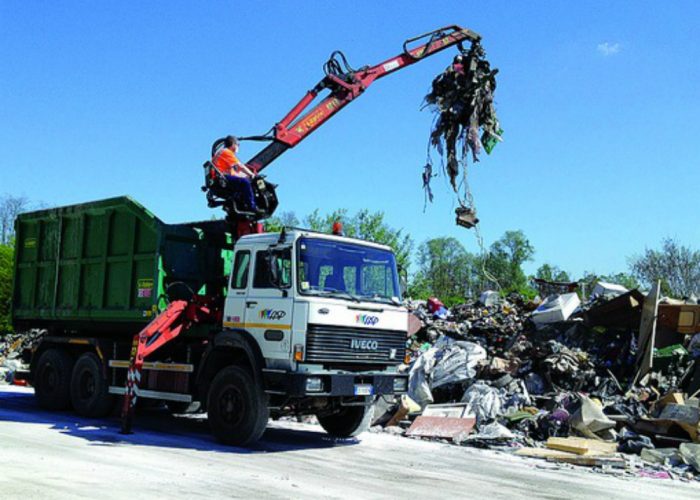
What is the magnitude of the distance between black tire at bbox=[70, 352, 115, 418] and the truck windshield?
4.67 metres

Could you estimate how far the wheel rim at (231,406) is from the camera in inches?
356

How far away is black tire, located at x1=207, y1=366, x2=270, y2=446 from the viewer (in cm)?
881

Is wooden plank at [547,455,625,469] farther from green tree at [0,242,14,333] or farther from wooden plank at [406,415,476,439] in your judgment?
green tree at [0,242,14,333]

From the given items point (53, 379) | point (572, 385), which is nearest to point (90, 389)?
point (53, 379)

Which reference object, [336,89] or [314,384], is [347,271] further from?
[336,89]

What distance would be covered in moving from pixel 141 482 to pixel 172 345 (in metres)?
4.17

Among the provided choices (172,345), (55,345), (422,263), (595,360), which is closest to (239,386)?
(172,345)

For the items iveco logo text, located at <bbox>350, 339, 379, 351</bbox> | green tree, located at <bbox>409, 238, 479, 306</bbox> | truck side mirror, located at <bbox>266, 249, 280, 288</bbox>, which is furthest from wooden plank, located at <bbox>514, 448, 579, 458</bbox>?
green tree, located at <bbox>409, 238, 479, 306</bbox>

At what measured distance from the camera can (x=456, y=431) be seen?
35.2ft

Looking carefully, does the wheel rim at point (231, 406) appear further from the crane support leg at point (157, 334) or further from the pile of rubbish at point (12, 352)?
the pile of rubbish at point (12, 352)

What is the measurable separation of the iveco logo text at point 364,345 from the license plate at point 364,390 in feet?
1.57

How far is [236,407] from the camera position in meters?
9.11

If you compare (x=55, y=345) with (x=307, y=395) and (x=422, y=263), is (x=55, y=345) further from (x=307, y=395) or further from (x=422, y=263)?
(x=422, y=263)

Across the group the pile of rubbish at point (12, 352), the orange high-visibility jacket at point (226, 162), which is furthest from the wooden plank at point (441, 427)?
the pile of rubbish at point (12, 352)
